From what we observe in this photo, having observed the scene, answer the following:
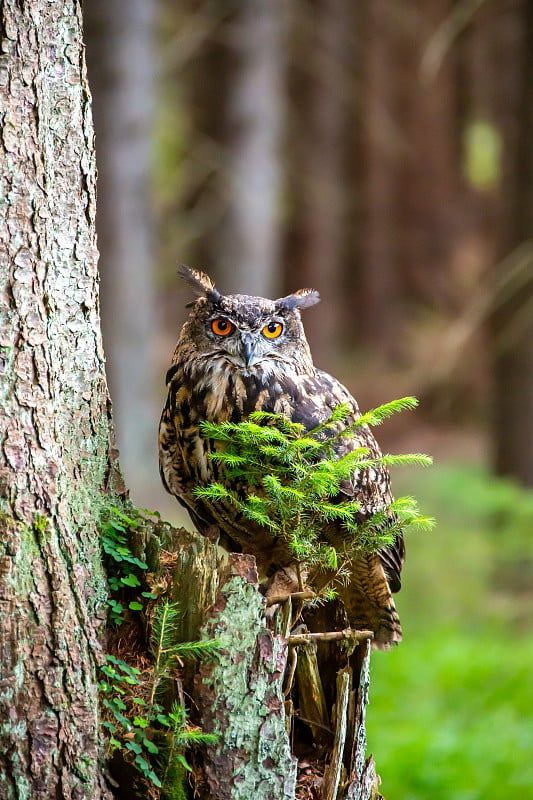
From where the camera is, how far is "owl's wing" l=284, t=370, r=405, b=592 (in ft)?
10.3

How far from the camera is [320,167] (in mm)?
16172

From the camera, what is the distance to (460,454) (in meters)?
13.0

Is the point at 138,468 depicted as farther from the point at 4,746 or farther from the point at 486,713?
the point at 4,746

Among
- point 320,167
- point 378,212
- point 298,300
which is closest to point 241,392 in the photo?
point 298,300

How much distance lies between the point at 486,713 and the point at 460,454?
7.60 meters

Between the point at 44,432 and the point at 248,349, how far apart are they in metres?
1.01

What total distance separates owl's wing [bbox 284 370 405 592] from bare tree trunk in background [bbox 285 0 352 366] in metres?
11.5

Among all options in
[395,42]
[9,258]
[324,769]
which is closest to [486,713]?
[324,769]

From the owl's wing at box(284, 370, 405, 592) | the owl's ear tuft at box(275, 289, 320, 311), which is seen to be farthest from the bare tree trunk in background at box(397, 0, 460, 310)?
the owl's ear tuft at box(275, 289, 320, 311)

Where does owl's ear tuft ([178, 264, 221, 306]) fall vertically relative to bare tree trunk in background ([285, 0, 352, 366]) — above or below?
below

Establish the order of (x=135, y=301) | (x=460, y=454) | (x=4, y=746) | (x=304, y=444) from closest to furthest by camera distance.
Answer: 1. (x=4, y=746)
2. (x=304, y=444)
3. (x=135, y=301)
4. (x=460, y=454)

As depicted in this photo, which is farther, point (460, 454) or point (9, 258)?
point (460, 454)

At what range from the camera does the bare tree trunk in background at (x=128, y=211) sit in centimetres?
691

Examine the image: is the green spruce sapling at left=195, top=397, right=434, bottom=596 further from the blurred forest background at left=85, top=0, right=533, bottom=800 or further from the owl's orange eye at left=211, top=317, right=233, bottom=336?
the blurred forest background at left=85, top=0, right=533, bottom=800
